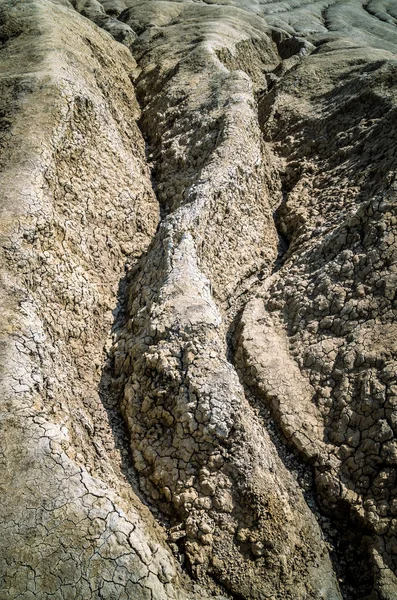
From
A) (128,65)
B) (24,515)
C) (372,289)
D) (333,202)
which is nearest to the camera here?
(24,515)

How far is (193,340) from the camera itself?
6.15m

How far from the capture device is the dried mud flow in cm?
Answer: 457

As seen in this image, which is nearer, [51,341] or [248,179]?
[51,341]

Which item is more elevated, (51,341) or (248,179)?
(248,179)

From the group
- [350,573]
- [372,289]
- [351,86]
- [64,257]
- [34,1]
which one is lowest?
[350,573]

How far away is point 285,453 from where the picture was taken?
6125mm

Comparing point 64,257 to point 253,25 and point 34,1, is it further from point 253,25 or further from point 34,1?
point 253,25

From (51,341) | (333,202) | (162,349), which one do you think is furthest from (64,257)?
(333,202)

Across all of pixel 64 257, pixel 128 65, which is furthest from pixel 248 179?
pixel 128 65

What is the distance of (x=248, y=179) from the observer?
9.50 metres

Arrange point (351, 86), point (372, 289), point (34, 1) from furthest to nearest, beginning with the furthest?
1. point (34, 1)
2. point (351, 86)
3. point (372, 289)

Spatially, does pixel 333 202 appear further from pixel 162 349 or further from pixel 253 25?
pixel 253 25

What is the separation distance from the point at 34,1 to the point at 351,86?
39.0 ft

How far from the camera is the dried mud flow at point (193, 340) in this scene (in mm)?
4566
